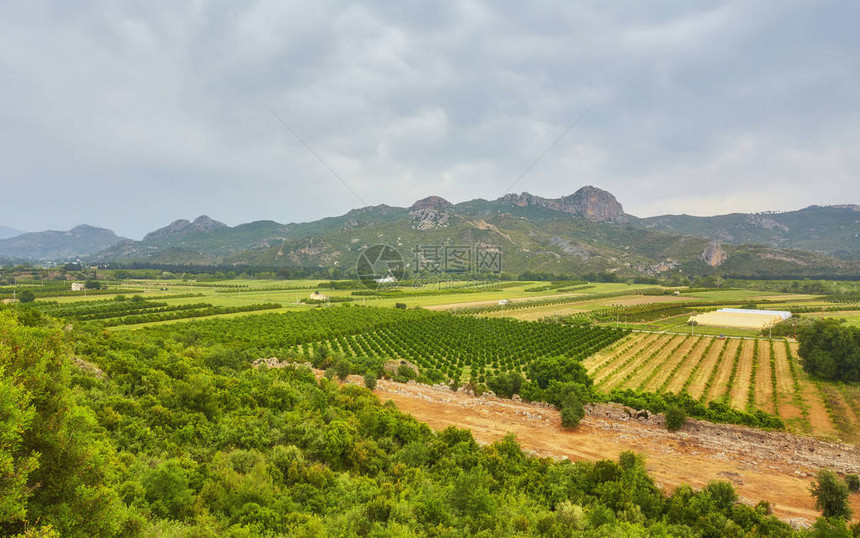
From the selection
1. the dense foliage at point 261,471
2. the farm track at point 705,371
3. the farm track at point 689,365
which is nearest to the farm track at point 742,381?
the farm track at point 705,371

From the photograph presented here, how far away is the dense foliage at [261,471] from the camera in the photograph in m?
8.91

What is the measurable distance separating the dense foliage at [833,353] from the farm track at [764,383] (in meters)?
3.94

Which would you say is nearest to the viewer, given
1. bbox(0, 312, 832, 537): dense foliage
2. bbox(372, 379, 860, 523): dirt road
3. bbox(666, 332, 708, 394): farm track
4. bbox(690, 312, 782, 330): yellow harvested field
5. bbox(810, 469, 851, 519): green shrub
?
bbox(0, 312, 832, 537): dense foliage

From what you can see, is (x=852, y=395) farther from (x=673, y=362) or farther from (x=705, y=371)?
(x=673, y=362)

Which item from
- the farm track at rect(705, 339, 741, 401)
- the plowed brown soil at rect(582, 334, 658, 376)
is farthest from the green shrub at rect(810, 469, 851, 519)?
the plowed brown soil at rect(582, 334, 658, 376)

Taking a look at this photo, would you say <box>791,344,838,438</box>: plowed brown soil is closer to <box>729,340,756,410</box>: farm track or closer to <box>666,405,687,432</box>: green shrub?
<box>729,340,756,410</box>: farm track

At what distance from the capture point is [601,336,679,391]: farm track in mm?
43003

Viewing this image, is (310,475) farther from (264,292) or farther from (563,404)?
(264,292)

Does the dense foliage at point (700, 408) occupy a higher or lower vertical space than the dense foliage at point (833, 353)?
lower

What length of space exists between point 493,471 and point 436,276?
139950 millimetres

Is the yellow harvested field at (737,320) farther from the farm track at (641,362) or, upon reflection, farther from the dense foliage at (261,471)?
the dense foliage at (261,471)

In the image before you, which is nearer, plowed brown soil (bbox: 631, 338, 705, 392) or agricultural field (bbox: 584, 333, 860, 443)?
agricultural field (bbox: 584, 333, 860, 443)

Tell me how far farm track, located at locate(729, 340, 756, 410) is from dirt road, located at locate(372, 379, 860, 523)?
8.21m

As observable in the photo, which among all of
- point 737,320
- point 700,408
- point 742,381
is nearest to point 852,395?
point 742,381
